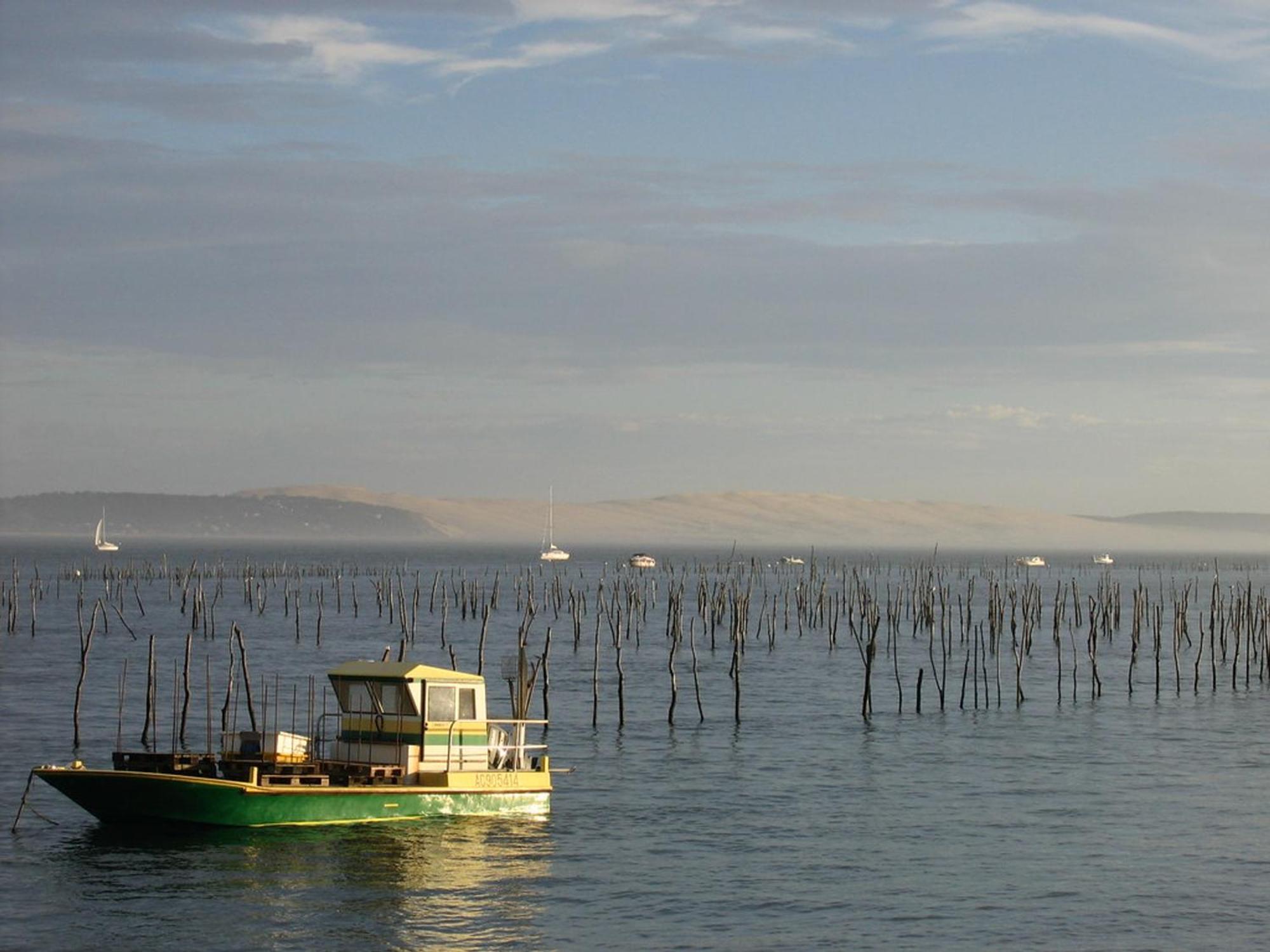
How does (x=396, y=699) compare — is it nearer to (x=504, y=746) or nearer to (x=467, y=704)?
(x=467, y=704)

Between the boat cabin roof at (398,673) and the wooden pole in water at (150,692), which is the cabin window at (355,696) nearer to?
the boat cabin roof at (398,673)

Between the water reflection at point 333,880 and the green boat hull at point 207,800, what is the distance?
252 mm

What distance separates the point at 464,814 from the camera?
35719 millimetres

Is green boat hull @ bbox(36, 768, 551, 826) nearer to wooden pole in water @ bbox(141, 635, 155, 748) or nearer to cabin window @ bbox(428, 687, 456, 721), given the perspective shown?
cabin window @ bbox(428, 687, 456, 721)

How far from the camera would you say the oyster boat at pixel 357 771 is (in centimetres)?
3300

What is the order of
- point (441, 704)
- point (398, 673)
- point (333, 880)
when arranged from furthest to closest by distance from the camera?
point (441, 704) < point (398, 673) < point (333, 880)

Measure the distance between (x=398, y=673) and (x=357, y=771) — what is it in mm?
2222

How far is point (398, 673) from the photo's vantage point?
35.6m

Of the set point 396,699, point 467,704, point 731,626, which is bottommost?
point 467,704

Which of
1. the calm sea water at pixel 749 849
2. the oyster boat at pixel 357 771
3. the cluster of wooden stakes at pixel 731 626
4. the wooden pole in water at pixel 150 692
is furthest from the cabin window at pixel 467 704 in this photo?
the wooden pole in water at pixel 150 692

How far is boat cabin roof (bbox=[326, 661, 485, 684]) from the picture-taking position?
3559 cm

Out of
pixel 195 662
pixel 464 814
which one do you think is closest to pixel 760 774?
pixel 464 814

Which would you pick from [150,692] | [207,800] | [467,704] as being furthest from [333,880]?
[150,692]

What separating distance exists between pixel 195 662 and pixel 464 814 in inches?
1541
